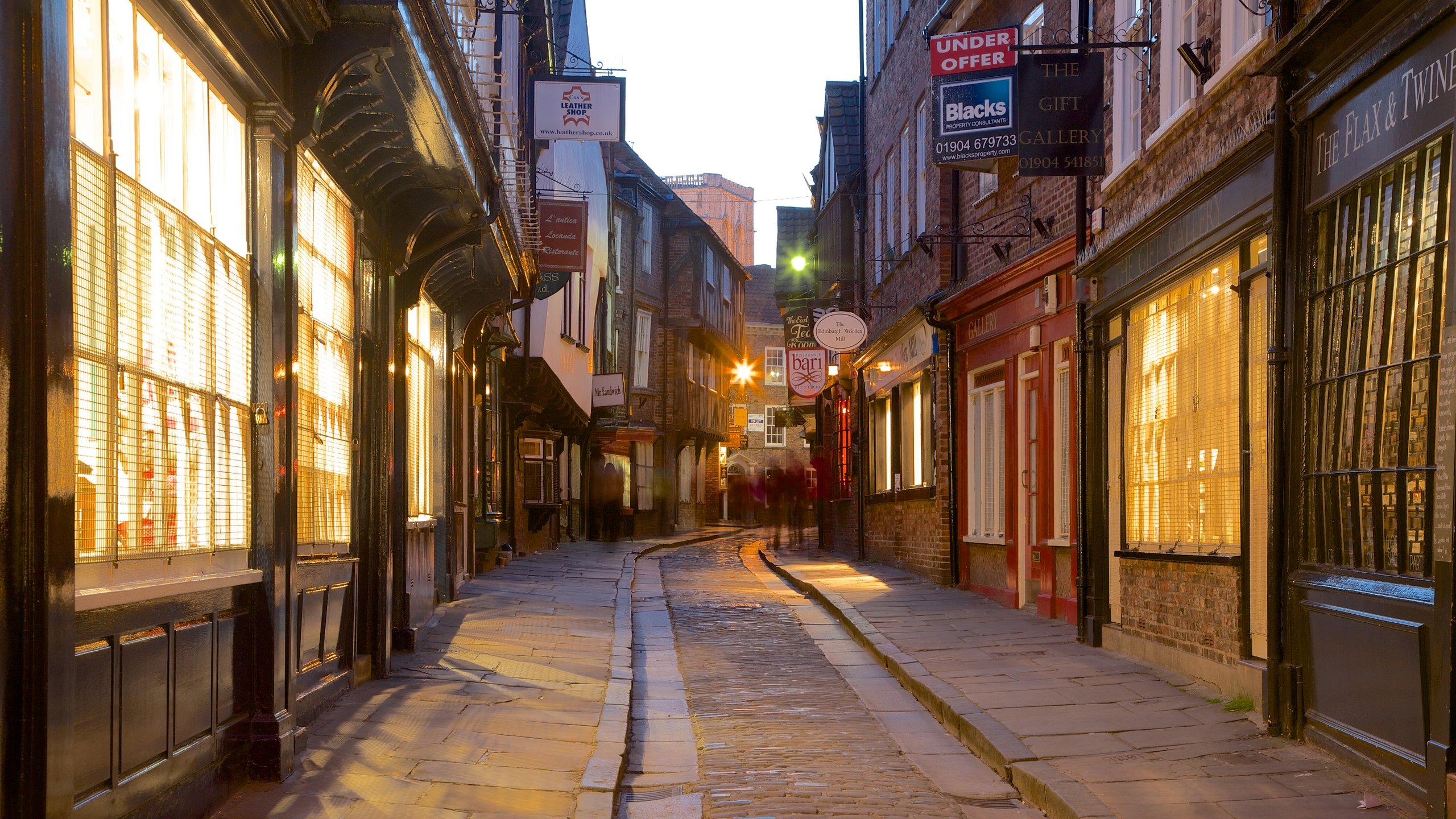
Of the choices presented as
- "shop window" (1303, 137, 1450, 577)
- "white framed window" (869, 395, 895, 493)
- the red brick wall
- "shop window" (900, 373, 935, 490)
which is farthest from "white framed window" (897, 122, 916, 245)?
"shop window" (1303, 137, 1450, 577)

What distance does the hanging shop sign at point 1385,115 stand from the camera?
18.2 feet

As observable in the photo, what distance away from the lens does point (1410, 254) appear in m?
5.88

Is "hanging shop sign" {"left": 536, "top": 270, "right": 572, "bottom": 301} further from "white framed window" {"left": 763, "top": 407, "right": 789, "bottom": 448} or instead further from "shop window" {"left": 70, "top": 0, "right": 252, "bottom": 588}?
"white framed window" {"left": 763, "top": 407, "right": 789, "bottom": 448}

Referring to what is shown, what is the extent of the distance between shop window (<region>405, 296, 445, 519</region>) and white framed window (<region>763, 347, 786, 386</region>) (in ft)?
152

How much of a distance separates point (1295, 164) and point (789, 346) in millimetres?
20130

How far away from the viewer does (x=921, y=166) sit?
1861 cm

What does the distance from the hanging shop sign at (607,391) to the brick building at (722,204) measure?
147 feet

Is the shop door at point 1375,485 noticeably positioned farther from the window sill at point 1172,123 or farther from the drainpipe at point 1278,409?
the window sill at point 1172,123

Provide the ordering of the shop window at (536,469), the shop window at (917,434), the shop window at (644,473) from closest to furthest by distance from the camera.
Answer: the shop window at (917,434) → the shop window at (536,469) → the shop window at (644,473)

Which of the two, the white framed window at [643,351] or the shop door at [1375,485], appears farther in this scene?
the white framed window at [643,351]

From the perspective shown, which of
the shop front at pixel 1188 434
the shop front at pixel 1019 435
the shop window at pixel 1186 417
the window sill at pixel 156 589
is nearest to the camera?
the window sill at pixel 156 589

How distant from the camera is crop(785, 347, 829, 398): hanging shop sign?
84.3 ft

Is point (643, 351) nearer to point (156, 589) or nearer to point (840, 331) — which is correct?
point (840, 331)

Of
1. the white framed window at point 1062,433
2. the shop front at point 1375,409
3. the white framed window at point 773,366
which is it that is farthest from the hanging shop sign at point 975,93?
the white framed window at point 773,366
